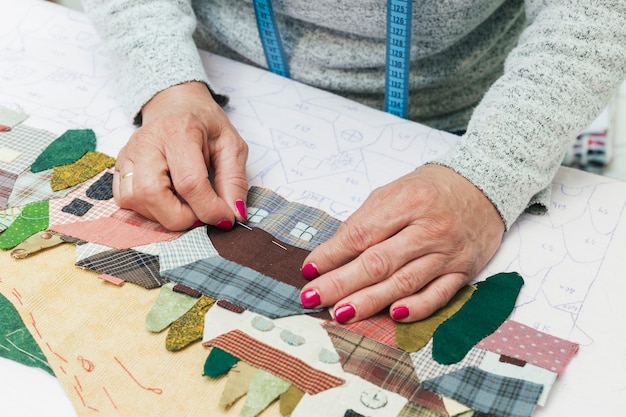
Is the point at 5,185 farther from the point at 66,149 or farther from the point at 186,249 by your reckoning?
the point at 186,249

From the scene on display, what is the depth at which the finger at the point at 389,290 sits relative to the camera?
0.63 metres

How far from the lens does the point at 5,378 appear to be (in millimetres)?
598

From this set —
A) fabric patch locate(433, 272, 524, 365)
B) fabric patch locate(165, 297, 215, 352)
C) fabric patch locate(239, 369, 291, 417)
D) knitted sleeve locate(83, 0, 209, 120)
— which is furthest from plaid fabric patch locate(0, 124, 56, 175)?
fabric patch locate(433, 272, 524, 365)

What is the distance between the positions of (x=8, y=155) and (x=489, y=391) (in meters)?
0.63

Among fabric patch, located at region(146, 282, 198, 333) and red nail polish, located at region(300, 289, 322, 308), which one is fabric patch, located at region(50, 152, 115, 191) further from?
red nail polish, located at region(300, 289, 322, 308)

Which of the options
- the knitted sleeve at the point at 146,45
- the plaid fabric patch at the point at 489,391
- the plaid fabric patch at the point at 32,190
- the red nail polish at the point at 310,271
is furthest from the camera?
the knitted sleeve at the point at 146,45

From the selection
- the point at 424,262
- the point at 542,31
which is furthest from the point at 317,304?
the point at 542,31

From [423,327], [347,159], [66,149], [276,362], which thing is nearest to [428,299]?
[423,327]

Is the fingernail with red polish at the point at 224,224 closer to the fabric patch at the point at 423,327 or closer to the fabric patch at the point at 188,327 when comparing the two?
the fabric patch at the point at 188,327

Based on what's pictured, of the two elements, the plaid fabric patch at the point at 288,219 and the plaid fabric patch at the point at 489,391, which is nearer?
the plaid fabric patch at the point at 489,391

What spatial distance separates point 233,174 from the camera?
0.79 meters

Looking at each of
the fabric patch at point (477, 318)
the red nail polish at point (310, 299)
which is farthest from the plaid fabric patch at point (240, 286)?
the fabric patch at point (477, 318)

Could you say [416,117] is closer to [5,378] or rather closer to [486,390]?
[486,390]

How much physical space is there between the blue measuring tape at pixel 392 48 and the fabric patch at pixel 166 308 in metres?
0.44
